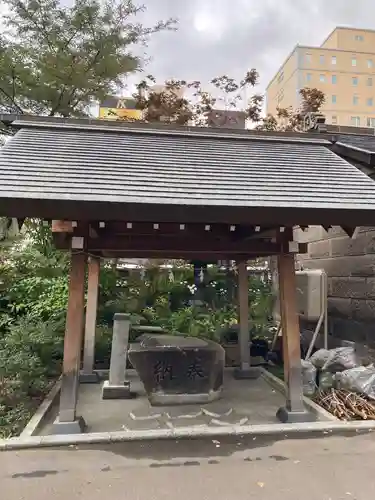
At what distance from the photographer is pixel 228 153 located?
612cm

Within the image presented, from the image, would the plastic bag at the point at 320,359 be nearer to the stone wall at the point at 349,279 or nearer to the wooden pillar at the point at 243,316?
the stone wall at the point at 349,279

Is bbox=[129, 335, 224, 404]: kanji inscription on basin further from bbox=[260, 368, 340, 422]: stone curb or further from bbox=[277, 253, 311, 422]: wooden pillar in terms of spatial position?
bbox=[260, 368, 340, 422]: stone curb

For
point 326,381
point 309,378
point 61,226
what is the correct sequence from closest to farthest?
point 61,226
point 326,381
point 309,378

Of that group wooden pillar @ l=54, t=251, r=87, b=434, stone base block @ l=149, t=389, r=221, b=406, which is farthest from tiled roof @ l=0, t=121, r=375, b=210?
stone base block @ l=149, t=389, r=221, b=406

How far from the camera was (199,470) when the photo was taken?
11.9 ft

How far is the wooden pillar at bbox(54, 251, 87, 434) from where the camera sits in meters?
4.43

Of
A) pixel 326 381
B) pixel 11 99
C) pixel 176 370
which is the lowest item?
pixel 326 381

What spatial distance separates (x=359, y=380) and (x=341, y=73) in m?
45.1

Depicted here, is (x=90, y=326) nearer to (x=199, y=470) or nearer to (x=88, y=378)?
(x=88, y=378)

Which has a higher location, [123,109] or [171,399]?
[123,109]

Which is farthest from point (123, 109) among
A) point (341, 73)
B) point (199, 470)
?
point (341, 73)

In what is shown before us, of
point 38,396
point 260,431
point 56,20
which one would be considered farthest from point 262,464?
point 56,20

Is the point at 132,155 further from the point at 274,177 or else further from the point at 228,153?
the point at 274,177

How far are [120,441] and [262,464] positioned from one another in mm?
1547
